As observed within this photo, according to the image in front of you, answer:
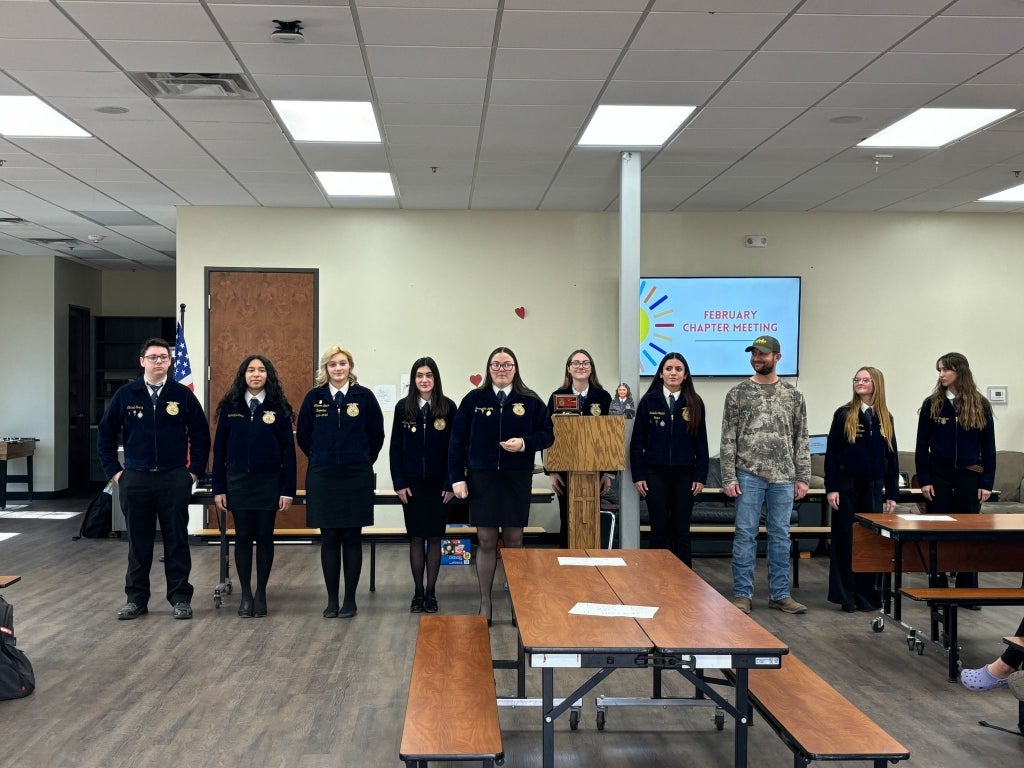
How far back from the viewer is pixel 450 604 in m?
6.49

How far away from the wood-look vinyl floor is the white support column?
82 centimetres

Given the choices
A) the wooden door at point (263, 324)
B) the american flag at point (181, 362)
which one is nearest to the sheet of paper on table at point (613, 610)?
the wooden door at point (263, 324)

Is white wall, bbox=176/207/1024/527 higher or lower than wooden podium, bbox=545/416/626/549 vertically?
higher

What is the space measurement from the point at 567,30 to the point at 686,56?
72cm

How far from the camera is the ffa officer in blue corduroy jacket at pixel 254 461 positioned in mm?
6016

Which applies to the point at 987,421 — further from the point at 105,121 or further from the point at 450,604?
the point at 105,121

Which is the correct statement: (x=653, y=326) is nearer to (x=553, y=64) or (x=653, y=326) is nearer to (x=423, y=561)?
(x=423, y=561)

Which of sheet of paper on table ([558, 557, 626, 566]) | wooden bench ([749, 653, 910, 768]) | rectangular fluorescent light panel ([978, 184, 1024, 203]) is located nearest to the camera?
wooden bench ([749, 653, 910, 768])

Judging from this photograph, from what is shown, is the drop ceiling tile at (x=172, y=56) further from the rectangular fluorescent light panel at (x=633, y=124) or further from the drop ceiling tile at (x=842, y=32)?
the drop ceiling tile at (x=842, y=32)

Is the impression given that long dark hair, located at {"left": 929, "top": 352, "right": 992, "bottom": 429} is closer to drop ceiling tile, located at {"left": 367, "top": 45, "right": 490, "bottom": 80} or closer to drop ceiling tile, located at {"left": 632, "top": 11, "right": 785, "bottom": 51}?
drop ceiling tile, located at {"left": 632, "top": 11, "right": 785, "bottom": 51}

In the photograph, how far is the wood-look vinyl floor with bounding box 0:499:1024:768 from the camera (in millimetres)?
3797

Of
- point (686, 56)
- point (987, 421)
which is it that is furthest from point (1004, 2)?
point (987, 421)

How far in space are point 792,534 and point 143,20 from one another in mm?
5147

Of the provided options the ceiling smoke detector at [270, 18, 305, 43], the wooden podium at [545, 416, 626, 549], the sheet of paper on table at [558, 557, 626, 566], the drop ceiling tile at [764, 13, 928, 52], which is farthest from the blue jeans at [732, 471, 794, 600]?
the ceiling smoke detector at [270, 18, 305, 43]
